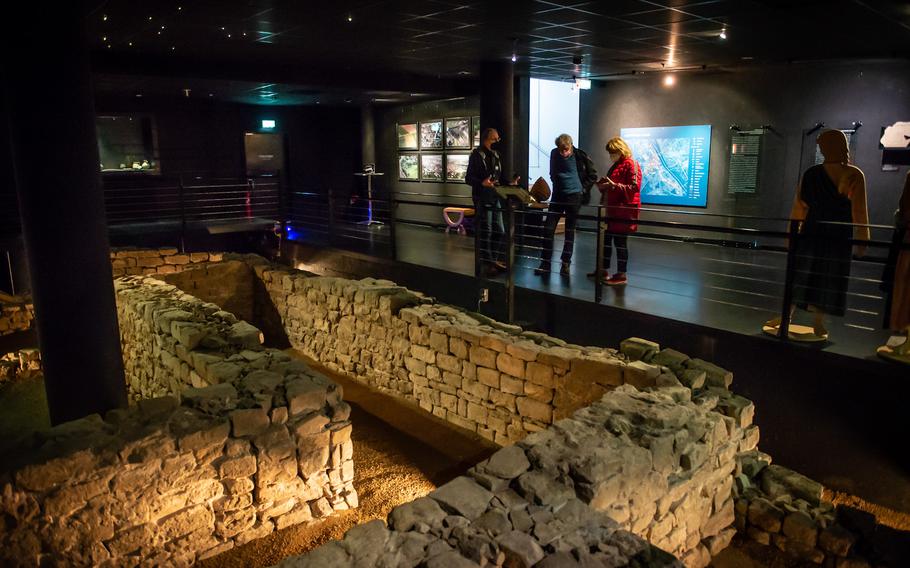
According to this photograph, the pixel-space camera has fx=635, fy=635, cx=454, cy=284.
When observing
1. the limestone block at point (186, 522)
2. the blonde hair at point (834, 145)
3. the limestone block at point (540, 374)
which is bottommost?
the limestone block at point (186, 522)

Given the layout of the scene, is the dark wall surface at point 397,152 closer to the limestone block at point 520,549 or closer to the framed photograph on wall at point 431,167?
the framed photograph on wall at point 431,167

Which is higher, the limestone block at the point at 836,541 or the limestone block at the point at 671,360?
the limestone block at the point at 671,360

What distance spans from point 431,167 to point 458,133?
1.11 meters

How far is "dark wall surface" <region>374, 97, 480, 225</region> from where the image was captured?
1191 cm

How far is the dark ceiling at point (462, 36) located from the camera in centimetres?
569

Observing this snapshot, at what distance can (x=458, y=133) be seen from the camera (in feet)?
39.3

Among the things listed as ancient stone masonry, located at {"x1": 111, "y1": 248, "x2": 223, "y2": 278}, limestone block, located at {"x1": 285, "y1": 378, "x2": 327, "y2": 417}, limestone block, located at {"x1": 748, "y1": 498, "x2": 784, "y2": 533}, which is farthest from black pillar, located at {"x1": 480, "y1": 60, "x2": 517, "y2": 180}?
limestone block, located at {"x1": 748, "y1": 498, "x2": 784, "y2": 533}

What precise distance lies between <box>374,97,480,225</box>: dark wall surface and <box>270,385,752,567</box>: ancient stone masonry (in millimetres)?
8094

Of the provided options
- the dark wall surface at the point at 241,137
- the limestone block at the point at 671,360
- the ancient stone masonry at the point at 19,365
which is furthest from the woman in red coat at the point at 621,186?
the dark wall surface at the point at 241,137

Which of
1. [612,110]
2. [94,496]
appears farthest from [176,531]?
[612,110]

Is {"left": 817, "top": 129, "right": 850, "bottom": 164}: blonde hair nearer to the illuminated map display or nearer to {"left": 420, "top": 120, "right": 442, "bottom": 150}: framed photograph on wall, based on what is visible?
the illuminated map display

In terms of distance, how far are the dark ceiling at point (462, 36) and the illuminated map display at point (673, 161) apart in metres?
1.14

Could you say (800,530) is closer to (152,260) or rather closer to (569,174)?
(569,174)

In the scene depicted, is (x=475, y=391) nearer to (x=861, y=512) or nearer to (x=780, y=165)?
(x=861, y=512)
